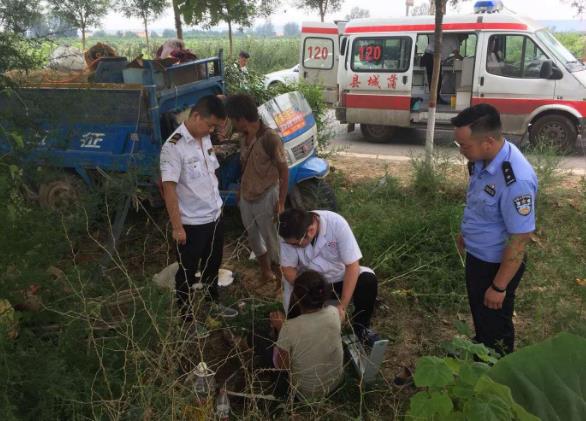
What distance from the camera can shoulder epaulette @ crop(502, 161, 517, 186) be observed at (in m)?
2.62

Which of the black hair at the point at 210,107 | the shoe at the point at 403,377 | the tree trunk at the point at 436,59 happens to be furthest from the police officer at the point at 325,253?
the tree trunk at the point at 436,59

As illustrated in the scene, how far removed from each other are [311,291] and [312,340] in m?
0.26

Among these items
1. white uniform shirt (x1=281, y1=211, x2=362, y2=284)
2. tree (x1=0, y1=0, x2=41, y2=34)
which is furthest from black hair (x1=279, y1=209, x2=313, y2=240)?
tree (x1=0, y1=0, x2=41, y2=34)

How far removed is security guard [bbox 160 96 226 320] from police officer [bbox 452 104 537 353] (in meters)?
1.62

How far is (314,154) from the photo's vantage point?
17.5 feet

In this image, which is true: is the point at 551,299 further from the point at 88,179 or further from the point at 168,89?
the point at 88,179

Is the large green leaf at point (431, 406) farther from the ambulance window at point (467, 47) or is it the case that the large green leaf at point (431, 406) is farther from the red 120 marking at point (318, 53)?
the red 120 marking at point (318, 53)

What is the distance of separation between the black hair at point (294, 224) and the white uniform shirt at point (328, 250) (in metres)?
0.18

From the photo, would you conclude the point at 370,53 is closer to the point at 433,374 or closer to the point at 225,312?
the point at 225,312

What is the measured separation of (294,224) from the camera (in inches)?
123

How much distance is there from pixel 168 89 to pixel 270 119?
114 cm

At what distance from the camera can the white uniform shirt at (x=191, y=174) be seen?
3.37 meters

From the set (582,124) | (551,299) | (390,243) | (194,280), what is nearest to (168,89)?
(194,280)

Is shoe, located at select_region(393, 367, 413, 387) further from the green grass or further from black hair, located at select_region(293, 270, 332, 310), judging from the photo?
black hair, located at select_region(293, 270, 332, 310)
